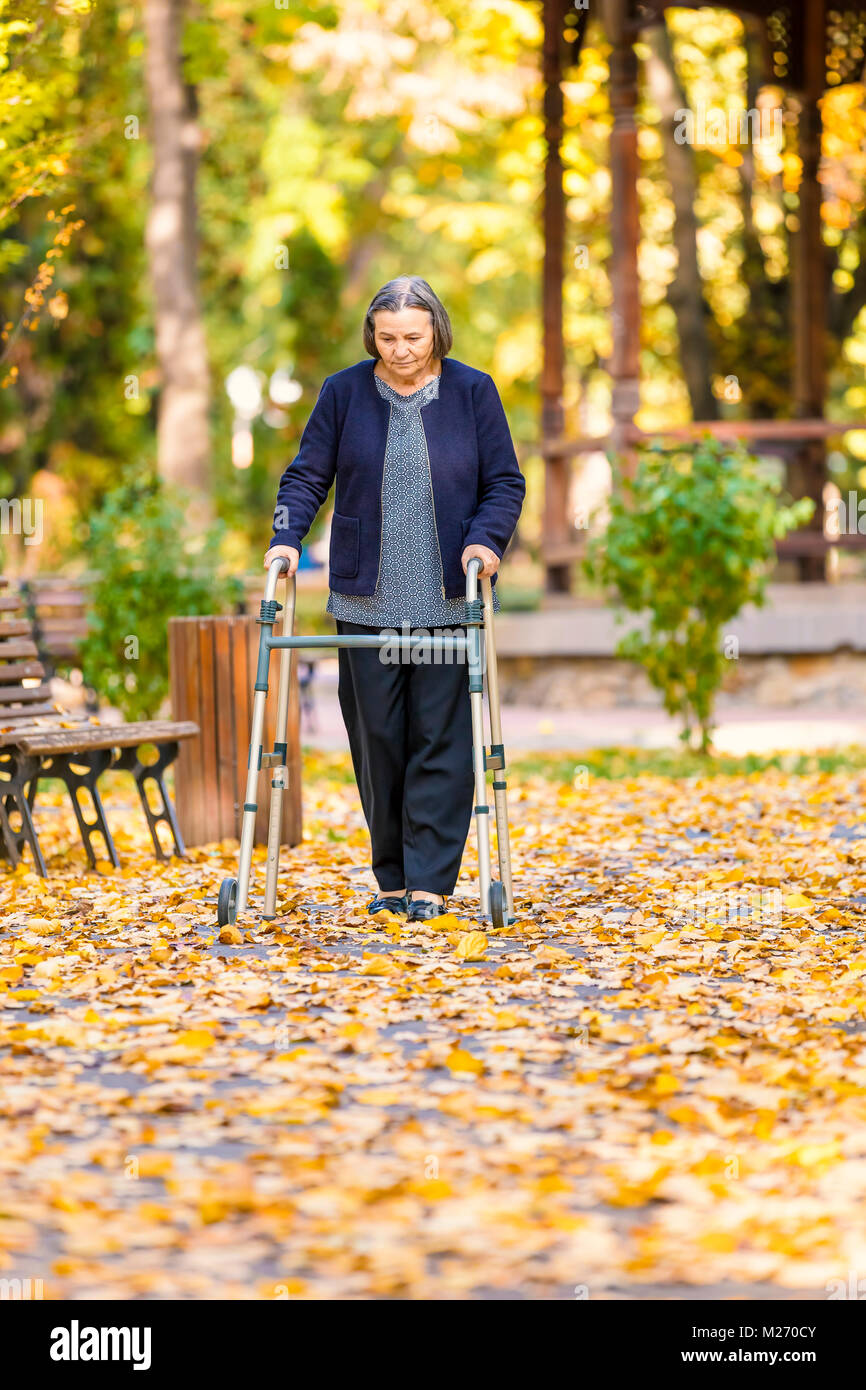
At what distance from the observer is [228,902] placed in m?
5.90

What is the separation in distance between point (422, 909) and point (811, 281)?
10.9 m

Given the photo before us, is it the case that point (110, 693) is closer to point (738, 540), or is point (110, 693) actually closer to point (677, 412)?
point (738, 540)

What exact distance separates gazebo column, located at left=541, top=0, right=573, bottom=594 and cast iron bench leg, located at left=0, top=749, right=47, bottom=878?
28.8 ft

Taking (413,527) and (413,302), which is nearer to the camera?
(413,302)

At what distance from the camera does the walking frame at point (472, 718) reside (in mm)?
5590

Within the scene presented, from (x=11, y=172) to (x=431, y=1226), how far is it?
6.47 meters

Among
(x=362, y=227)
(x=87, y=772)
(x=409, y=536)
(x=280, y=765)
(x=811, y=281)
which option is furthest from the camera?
(x=362, y=227)

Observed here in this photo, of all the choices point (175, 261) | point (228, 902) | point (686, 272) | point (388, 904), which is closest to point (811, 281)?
point (686, 272)

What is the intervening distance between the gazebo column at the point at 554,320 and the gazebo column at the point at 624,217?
62.9 inches

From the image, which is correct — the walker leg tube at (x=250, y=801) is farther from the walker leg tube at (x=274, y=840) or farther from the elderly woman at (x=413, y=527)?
the elderly woman at (x=413, y=527)

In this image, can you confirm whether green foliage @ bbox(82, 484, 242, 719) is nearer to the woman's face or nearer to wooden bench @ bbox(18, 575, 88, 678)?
wooden bench @ bbox(18, 575, 88, 678)

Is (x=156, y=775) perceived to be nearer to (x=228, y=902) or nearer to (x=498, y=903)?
(x=228, y=902)
